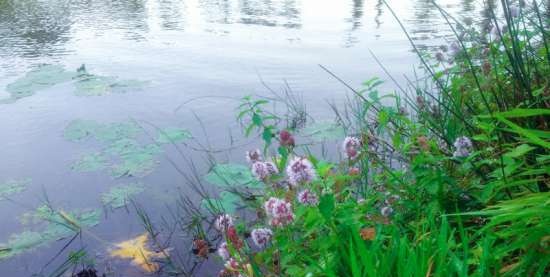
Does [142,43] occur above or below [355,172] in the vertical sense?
below

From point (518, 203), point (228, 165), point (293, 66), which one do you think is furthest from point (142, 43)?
point (518, 203)

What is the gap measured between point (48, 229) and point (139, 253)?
24.9 inches

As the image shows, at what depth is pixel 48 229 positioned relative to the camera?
9.43 feet

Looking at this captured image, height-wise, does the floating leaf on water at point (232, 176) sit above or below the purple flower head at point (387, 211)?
below

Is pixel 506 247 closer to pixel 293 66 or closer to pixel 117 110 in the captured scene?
pixel 117 110

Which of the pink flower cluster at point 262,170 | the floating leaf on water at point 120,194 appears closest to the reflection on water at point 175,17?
the floating leaf on water at point 120,194

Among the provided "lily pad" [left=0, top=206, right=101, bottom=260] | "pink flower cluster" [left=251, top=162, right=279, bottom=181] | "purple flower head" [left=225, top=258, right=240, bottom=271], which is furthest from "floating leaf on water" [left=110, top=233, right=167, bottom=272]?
"pink flower cluster" [left=251, top=162, right=279, bottom=181]

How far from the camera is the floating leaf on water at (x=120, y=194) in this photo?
3117 millimetres

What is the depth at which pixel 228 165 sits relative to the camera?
11.1 ft

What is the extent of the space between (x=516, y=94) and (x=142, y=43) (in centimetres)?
586

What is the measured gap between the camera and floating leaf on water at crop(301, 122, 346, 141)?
3838mm

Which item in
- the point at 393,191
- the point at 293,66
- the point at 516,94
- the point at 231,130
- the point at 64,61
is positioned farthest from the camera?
the point at 64,61

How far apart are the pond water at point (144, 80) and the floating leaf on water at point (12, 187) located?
11 millimetres

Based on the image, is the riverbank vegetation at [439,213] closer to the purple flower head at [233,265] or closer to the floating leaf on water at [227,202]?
the purple flower head at [233,265]
